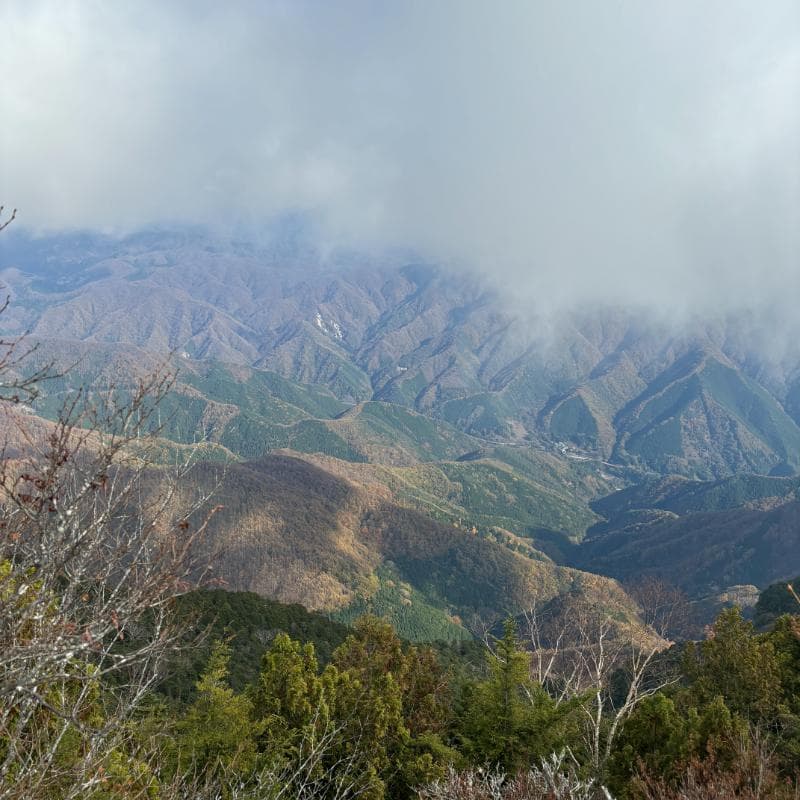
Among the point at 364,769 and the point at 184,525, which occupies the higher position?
the point at 184,525

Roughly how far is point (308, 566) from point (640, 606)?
9997cm

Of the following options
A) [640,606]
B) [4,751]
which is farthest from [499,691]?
[640,606]

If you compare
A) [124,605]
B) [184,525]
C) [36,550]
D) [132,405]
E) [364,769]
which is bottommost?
[364,769]

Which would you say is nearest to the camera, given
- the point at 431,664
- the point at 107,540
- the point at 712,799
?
the point at 107,540

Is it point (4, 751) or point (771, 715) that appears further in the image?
point (771, 715)

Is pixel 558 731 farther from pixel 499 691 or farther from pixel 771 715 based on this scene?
pixel 771 715

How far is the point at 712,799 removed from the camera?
12484mm

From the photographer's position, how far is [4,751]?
11.1 metres

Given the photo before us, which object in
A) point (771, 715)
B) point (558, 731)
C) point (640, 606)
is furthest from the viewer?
point (640, 606)

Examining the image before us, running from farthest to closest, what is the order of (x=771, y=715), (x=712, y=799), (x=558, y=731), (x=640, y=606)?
(x=640, y=606) → (x=771, y=715) → (x=558, y=731) → (x=712, y=799)

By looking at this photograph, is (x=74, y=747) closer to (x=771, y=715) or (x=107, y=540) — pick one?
(x=107, y=540)

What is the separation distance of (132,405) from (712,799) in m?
14.3

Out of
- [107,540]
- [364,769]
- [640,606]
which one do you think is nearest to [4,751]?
[107,540]

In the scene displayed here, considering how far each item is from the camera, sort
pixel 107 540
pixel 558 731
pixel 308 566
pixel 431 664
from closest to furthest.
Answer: pixel 107 540 → pixel 558 731 → pixel 431 664 → pixel 308 566
